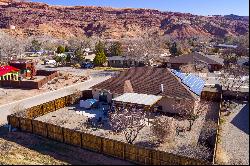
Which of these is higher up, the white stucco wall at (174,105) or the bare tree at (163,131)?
A: the white stucco wall at (174,105)

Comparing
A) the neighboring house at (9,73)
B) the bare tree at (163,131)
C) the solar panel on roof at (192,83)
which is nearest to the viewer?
the bare tree at (163,131)

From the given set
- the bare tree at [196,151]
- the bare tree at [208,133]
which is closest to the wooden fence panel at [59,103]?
the bare tree at [208,133]

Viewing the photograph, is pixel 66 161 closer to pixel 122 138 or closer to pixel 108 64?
pixel 122 138

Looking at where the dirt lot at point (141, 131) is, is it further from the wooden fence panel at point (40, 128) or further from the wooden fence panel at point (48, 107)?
the wooden fence panel at point (40, 128)

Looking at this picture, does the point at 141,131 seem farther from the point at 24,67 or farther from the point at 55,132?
the point at 24,67

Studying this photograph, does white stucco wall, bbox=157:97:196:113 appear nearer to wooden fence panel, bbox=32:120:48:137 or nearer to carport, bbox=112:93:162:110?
carport, bbox=112:93:162:110

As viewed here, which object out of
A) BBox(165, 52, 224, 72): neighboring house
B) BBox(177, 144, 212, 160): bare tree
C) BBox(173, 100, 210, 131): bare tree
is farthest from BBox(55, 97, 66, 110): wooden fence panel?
BBox(165, 52, 224, 72): neighboring house

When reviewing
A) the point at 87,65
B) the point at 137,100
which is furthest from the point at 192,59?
the point at 137,100
